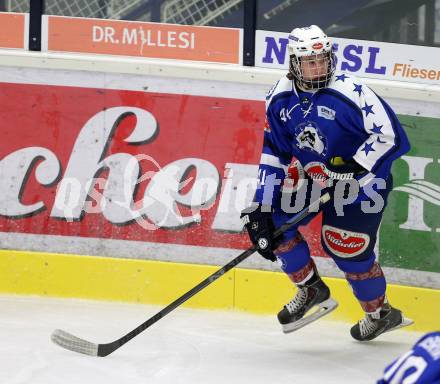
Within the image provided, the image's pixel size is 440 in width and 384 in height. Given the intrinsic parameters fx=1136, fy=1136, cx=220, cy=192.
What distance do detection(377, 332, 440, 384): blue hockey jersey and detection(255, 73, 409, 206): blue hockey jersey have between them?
5.33ft

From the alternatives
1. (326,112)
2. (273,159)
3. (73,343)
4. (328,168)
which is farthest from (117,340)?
(326,112)

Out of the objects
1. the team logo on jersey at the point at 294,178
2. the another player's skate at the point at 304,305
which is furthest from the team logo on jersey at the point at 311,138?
the another player's skate at the point at 304,305

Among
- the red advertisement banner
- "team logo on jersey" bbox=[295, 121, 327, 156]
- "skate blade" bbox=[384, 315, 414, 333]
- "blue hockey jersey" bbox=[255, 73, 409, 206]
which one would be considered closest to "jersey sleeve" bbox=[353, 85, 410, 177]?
"blue hockey jersey" bbox=[255, 73, 409, 206]

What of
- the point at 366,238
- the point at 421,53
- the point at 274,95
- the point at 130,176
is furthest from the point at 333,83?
the point at 130,176

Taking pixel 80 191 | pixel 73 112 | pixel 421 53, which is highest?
pixel 421 53

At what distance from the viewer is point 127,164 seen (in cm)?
502

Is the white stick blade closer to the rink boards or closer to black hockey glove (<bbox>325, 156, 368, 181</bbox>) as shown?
the rink boards

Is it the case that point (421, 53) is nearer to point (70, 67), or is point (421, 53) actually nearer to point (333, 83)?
point (333, 83)

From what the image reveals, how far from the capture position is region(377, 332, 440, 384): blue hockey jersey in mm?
2287

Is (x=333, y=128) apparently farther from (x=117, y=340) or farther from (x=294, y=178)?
(x=117, y=340)

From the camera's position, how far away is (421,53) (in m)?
4.82

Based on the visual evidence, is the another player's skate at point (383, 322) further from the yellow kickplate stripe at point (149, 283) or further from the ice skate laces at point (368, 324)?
the yellow kickplate stripe at point (149, 283)

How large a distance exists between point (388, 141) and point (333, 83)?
0.28 metres

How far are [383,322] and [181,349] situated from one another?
789 mm
